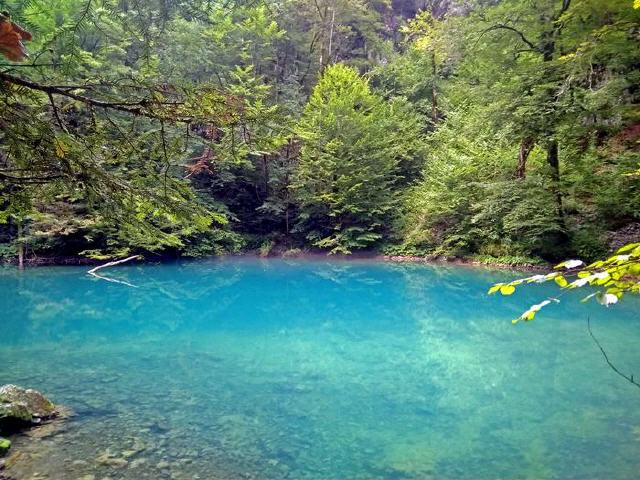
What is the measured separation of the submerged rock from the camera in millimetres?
4156

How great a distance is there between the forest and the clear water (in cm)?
165

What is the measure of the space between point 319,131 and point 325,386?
13.4 m

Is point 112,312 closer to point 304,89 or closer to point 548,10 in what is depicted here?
point 548,10

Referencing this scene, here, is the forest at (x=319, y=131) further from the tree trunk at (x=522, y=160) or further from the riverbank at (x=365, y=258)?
the riverbank at (x=365, y=258)

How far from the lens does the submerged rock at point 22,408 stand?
164 inches

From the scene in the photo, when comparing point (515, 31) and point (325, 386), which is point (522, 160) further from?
point (325, 386)

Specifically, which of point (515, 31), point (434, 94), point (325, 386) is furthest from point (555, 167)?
point (434, 94)

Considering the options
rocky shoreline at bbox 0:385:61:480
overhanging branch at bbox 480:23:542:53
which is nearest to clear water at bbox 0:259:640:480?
rocky shoreline at bbox 0:385:61:480

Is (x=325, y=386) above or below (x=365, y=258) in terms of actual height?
above

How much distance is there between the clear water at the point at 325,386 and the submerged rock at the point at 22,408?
1.12ft

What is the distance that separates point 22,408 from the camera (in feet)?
14.1

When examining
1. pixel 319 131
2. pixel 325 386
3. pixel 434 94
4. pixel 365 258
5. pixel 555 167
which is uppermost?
pixel 434 94

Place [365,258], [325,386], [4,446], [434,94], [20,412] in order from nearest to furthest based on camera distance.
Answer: [4,446]
[20,412]
[325,386]
[365,258]
[434,94]

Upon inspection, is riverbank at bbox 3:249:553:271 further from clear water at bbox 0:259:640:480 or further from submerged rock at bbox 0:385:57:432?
submerged rock at bbox 0:385:57:432
